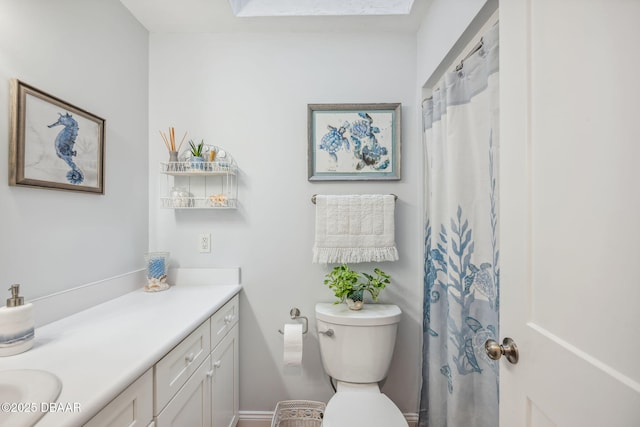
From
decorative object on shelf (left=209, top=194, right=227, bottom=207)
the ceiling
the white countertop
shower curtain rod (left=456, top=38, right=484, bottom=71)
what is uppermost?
the ceiling

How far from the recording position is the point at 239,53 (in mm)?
1758

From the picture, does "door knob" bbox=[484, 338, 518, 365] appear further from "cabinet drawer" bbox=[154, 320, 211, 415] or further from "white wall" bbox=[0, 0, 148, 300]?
"white wall" bbox=[0, 0, 148, 300]

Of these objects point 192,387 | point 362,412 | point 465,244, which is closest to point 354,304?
point 362,412

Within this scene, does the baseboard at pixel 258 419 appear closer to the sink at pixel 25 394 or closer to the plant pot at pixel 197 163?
the sink at pixel 25 394

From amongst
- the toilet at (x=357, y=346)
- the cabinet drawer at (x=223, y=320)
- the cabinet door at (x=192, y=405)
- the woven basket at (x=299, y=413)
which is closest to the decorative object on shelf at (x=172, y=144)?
the cabinet drawer at (x=223, y=320)

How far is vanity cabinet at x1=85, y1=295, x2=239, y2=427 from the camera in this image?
79cm

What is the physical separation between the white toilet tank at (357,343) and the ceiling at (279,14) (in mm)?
1609

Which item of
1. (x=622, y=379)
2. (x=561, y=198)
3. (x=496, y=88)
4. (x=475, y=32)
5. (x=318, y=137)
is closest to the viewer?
(x=622, y=379)

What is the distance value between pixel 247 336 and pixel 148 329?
809 mm

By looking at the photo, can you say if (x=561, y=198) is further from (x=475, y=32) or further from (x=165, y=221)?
(x=165, y=221)

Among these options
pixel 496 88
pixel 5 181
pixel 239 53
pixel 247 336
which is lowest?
pixel 247 336

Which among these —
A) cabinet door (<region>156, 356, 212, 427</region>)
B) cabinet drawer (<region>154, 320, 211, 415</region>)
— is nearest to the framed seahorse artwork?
cabinet drawer (<region>154, 320, 211, 415</region>)

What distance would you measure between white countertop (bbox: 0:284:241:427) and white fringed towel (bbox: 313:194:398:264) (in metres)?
0.66

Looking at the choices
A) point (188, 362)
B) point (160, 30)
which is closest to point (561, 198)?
point (188, 362)
